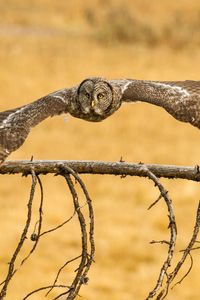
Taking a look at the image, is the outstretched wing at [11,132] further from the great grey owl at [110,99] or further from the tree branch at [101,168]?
the tree branch at [101,168]

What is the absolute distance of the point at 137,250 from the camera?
51.1 ft

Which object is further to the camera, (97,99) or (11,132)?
(97,99)

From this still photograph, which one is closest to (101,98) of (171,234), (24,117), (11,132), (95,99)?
(95,99)

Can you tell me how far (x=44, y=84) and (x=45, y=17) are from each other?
19827 millimetres

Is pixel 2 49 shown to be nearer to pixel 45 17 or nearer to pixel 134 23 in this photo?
pixel 134 23

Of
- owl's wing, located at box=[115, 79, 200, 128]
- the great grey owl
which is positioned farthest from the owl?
owl's wing, located at box=[115, 79, 200, 128]

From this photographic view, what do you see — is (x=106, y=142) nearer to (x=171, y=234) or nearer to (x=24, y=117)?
(x=24, y=117)

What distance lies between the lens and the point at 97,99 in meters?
7.36

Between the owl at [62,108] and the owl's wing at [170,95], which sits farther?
the owl's wing at [170,95]

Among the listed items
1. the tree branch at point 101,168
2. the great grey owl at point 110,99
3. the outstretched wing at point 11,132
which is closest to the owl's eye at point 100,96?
the great grey owl at point 110,99

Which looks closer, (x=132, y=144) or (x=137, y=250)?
(x=137, y=250)

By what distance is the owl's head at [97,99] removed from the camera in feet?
23.5

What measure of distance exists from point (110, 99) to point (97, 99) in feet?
0.57

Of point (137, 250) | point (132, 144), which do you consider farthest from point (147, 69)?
point (137, 250)
